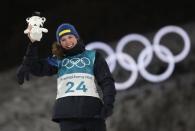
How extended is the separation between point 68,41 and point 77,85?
0.93 feet

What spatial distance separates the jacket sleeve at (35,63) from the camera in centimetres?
361

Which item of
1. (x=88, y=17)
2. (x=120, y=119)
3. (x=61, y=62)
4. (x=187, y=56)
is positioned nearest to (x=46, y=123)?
(x=120, y=119)

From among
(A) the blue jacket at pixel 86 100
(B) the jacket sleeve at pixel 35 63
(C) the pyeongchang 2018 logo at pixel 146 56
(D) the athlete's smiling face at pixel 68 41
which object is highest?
(C) the pyeongchang 2018 logo at pixel 146 56

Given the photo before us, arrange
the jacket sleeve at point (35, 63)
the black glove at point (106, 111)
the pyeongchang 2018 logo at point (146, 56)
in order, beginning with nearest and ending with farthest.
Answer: the black glove at point (106, 111) < the jacket sleeve at point (35, 63) < the pyeongchang 2018 logo at point (146, 56)

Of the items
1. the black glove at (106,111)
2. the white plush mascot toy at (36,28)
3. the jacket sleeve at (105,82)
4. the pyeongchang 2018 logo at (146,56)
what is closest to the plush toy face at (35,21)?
the white plush mascot toy at (36,28)

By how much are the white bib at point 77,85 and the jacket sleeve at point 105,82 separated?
2.2 inches

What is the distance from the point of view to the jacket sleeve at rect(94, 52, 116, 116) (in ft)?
11.6

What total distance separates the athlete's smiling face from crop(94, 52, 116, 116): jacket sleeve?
7.1 inches

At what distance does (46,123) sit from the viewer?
8.17 meters

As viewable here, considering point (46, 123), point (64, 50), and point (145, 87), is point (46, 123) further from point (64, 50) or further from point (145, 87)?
point (64, 50)

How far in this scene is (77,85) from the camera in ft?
11.9

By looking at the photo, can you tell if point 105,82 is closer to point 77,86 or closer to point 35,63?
point 77,86

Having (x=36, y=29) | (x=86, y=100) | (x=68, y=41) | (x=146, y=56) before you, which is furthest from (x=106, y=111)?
(x=146, y=56)

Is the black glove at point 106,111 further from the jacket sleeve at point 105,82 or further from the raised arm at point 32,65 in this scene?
the raised arm at point 32,65
